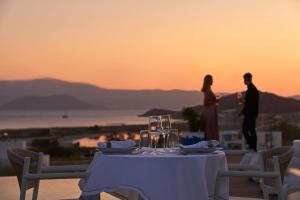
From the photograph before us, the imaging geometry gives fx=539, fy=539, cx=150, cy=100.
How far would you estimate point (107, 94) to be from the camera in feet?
92.4

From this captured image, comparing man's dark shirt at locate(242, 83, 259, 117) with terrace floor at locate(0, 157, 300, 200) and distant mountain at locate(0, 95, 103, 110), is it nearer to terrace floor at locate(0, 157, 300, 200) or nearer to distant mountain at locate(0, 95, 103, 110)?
terrace floor at locate(0, 157, 300, 200)

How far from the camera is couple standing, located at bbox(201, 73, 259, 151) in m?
7.54

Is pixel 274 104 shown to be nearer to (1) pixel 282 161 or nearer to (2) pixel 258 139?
(2) pixel 258 139

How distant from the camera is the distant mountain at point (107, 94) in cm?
2003

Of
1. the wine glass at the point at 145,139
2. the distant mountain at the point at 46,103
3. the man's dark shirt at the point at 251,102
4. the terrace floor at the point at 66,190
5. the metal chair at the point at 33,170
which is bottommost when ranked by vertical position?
the terrace floor at the point at 66,190

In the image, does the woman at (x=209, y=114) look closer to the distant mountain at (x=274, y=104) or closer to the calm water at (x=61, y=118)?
the distant mountain at (x=274, y=104)

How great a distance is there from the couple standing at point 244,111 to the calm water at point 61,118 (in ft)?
89.2

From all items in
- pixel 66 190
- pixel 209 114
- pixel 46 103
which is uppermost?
pixel 46 103

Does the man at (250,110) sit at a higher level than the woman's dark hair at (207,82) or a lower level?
lower

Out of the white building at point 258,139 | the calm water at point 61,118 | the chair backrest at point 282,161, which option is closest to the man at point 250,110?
the white building at point 258,139

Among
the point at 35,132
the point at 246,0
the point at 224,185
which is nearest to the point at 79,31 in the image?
the point at 246,0

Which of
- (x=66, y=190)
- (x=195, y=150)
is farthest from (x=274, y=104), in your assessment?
(x=195, y=150)

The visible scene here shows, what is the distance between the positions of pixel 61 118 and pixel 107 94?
49.2 feet

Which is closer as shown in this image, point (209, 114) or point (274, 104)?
point (209, 114)
